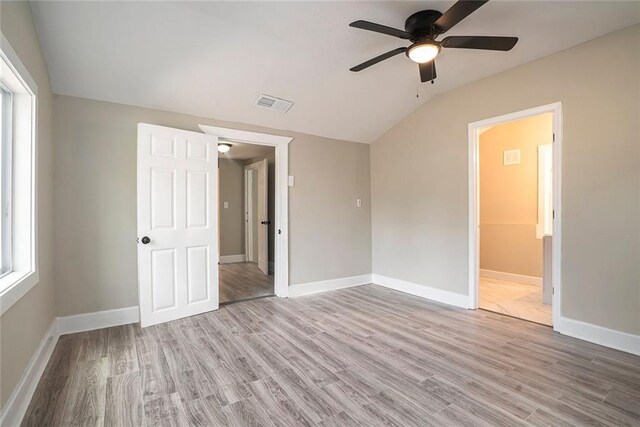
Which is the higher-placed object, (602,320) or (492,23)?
(492,23)

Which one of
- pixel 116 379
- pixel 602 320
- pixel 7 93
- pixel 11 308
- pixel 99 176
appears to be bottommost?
pixel 116 379

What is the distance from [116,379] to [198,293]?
4.36ft

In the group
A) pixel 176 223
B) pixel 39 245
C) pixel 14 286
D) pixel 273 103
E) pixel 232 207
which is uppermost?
pixel 273 103

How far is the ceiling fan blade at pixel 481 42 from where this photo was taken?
6.71ft

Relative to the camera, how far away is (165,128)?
3.14 meters

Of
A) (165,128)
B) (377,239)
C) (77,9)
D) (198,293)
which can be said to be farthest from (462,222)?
(77,9)

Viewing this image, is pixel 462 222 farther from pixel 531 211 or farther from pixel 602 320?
pixel 531 211

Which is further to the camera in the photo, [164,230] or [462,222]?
[462,222]

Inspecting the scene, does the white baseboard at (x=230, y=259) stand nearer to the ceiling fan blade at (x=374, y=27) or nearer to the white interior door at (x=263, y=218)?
the white interior door at (x=263, y=218)

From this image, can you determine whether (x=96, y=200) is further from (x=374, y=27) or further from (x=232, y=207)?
(x=232, y=207)

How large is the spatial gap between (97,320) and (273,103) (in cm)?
293

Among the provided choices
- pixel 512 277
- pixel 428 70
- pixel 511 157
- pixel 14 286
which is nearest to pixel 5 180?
pixel 14 286

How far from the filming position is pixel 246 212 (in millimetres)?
6887

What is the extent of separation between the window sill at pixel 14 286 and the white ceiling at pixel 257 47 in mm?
1768
